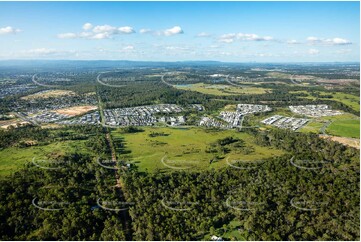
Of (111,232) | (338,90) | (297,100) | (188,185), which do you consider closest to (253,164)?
(188,185)

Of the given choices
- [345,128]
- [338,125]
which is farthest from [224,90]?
[345,128]

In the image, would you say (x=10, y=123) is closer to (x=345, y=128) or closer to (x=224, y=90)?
(x=345, y=128)

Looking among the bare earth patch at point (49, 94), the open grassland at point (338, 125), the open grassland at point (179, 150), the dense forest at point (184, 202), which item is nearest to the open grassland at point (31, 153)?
the dense forest at point (184, 202)

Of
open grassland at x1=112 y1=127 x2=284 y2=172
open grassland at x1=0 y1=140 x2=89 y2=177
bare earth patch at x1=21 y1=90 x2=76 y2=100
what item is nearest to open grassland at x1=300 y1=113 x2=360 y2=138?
open grassland at x1=112 y1=127 x2=284 y2=172

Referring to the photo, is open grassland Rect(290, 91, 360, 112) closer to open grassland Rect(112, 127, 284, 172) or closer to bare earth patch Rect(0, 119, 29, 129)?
open grassland Rect(112, 127, 284, 172)

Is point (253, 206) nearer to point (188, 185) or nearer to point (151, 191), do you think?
point (188, 185)

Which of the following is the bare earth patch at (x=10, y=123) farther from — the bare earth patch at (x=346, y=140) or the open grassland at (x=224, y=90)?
the open grassland at (x=224, y=90)

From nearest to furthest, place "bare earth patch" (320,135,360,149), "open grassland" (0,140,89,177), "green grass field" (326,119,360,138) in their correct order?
"open grassland" (0,140,89,177), "bare earth patch" (320,135,360,149), "green grass field" (326,119,360,138)

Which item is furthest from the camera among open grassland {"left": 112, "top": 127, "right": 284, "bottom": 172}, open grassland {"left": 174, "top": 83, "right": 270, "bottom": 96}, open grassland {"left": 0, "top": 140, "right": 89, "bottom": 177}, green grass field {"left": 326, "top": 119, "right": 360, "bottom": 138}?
open grassland {"left": 174, "top": 83, "right": 270, "bottom": 96}
